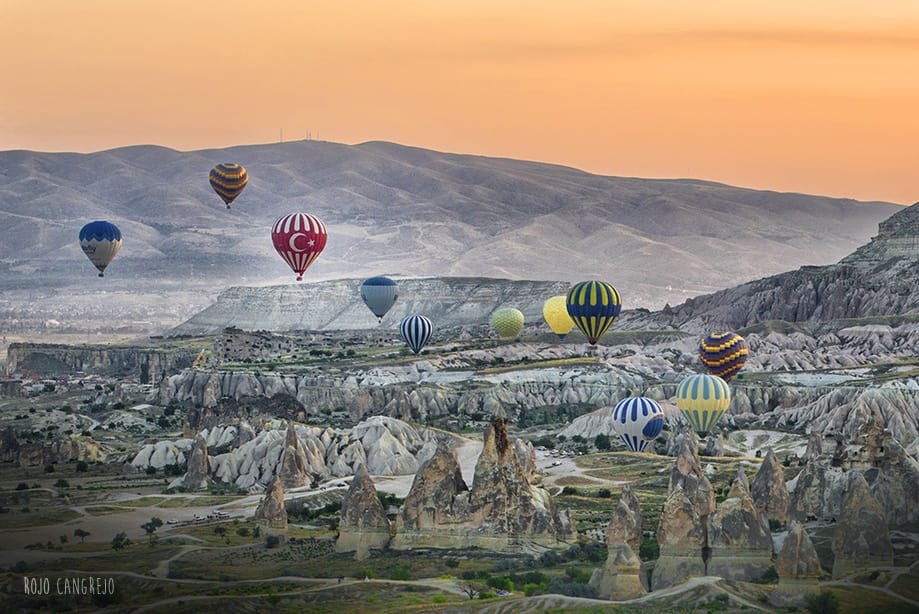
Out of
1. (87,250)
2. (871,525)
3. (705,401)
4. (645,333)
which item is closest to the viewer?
(871,525)

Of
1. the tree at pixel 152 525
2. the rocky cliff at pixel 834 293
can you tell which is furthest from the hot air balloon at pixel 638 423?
the rocky cliff at pixel 834 293

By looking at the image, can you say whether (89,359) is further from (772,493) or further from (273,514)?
(772,493)

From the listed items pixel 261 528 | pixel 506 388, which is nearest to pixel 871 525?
pixel 261 528

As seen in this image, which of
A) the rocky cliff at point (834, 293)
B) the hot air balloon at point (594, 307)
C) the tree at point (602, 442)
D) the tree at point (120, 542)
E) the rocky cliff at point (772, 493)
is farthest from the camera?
the rocky cliff at point (834, 293)

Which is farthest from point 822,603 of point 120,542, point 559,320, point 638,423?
point 559,320

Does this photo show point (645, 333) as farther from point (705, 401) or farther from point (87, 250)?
point (705, 401)

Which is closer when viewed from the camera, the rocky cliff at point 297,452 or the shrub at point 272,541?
the shrub at point 272,541

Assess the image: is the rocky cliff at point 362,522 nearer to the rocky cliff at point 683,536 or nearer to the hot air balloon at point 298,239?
the rocky cliff at point 683,536
